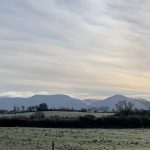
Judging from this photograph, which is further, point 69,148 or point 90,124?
point 90,124

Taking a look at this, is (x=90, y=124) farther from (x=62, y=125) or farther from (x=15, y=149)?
(x=15, y=149)

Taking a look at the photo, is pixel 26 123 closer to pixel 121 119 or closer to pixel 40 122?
pixel 40 122

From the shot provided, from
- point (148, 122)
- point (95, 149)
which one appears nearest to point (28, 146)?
point (95, 149)

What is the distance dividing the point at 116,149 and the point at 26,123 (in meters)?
A: 59.5

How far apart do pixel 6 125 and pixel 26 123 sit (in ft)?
14.2

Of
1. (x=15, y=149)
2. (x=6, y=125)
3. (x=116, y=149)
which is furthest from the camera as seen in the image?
(x=6, y=125)

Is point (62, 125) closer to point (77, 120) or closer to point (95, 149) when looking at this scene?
point (77, 120)

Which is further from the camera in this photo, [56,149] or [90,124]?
[90,124]

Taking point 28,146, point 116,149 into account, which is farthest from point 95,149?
point 28,146

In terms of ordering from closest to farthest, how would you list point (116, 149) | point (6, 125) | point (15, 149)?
point (15, 149)
point (116, 149)
point (6, 125)

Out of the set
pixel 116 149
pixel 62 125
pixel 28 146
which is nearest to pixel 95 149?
pixel 116 149

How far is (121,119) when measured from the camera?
10525 centimetres

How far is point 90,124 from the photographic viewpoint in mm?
104062

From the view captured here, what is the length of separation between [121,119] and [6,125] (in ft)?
84.7
